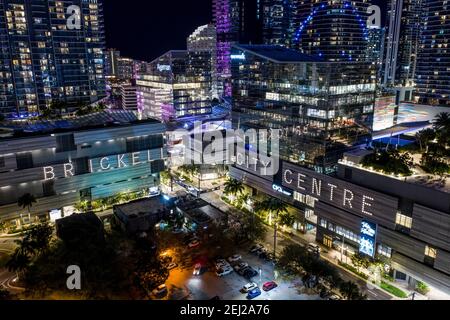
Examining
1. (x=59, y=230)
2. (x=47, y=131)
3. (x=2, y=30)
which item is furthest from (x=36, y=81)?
(x=59, y=230)

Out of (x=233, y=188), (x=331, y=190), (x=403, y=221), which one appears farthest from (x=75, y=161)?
(x=403, y=221)

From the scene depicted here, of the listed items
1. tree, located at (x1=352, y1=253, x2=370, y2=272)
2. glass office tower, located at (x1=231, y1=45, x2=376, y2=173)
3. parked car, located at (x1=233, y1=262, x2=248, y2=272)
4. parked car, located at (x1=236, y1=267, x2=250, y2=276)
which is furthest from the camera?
glass office tower, located at (x1=231, y1=45, x2=376, y2=173)

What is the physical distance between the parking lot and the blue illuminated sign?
10.7 meters

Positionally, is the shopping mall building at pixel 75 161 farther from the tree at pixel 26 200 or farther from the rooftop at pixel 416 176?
the rooftop at pixel 416 176

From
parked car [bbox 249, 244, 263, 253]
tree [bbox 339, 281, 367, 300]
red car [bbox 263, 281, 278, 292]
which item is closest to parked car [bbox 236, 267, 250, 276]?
red car [bbox 263, 281, 278, 292]

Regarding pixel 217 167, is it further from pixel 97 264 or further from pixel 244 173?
pixel 97 264

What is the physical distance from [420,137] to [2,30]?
128 m

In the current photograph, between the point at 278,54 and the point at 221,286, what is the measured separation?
164 feet

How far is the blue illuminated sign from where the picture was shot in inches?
1988

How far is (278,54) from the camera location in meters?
76.6

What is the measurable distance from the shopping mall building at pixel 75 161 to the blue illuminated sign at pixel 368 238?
4612 centimetres

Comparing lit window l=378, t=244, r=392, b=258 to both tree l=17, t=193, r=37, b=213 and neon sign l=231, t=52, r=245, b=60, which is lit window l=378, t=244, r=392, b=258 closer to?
neon sign l=231, t=52, r=245, b=60

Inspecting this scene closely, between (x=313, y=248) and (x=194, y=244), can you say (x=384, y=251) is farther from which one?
(x=194, y=244)

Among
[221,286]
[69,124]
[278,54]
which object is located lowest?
[221,286]
